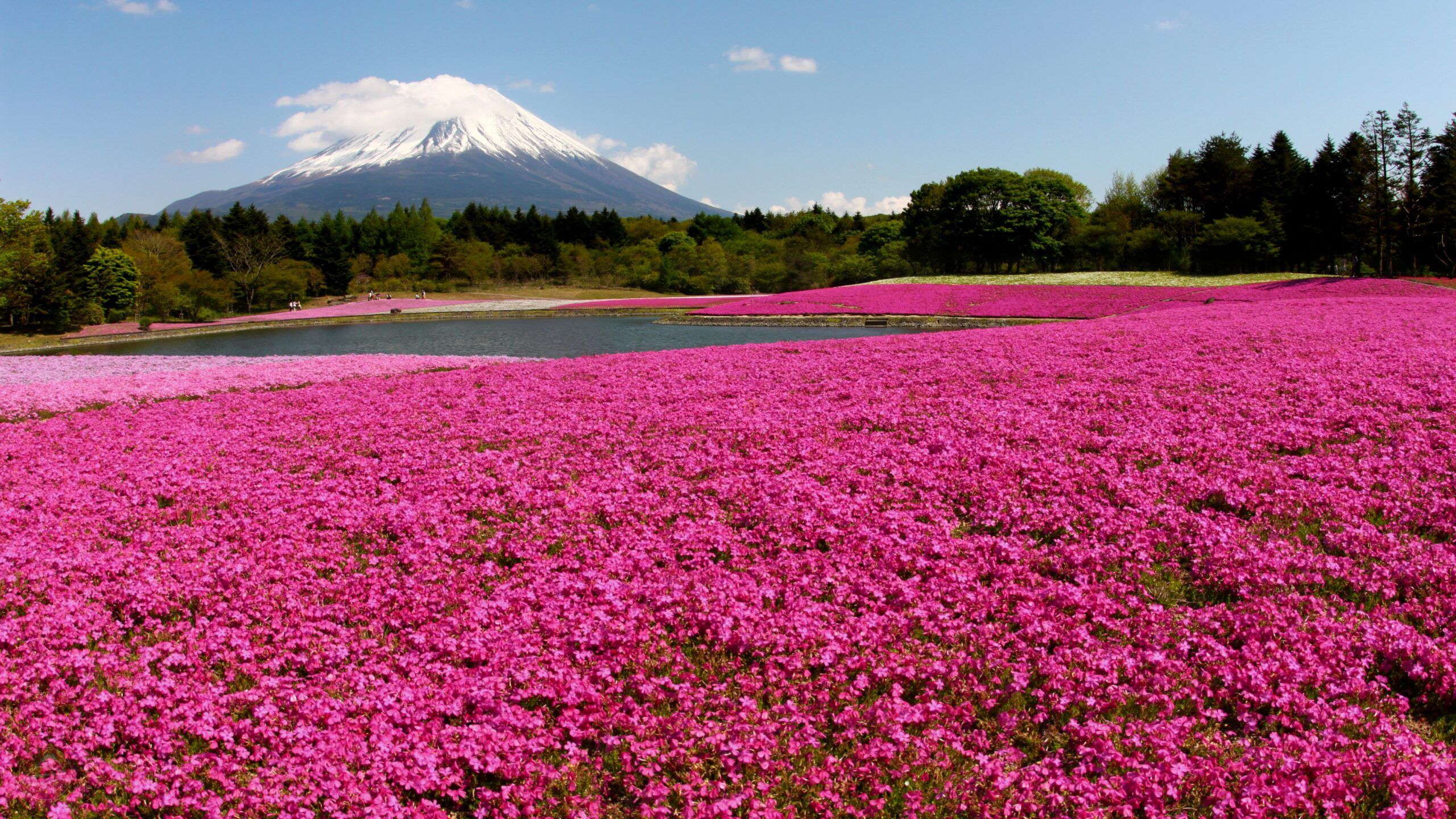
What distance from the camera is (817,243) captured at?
119250 millimetres

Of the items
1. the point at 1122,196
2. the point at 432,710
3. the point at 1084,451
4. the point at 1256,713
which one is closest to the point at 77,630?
the point at 432,710

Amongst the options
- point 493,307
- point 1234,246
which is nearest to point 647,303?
point 493,307

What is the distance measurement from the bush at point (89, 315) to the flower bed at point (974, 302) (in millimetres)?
49413

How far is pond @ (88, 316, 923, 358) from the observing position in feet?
123

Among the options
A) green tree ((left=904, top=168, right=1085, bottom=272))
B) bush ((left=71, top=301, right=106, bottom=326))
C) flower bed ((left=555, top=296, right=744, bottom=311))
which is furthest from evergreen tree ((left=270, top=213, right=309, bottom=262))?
green tree ((left=904, top=168, right=1085, bottom=272))

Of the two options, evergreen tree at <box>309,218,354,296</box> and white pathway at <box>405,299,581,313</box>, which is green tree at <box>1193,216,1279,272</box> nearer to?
white pathway at <box>405,299,581,313</box>

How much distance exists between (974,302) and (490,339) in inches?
1254

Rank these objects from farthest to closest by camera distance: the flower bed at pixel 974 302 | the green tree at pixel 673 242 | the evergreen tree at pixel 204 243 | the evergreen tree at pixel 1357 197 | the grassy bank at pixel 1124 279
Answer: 1. the green tree at pixel 673 242
2. the evergreen tree at pixel 204 243
3. the grassy bank at pixel 1124 279
4. the evergreen tree at pixel 1357 197
5. the flower bed at pixel 974 302

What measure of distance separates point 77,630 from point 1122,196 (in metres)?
120

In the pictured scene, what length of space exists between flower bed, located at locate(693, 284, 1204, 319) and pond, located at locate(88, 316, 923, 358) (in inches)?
243

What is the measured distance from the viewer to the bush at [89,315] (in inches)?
2511

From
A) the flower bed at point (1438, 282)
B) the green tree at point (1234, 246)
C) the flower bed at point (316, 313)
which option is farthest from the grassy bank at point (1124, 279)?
the flower bed at point (316, 313)

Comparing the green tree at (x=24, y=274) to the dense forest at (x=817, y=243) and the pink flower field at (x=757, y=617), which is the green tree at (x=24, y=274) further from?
the pink flower field at (x=757, y=617)

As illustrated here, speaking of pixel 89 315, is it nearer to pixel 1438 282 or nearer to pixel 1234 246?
pixel 1438 282
